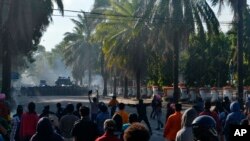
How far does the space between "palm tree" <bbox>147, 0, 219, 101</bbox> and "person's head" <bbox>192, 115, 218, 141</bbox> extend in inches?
1090

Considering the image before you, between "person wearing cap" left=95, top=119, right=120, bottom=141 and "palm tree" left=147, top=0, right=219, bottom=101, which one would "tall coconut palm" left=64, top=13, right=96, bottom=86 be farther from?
"person wearing cap" left=95, top=119, right=120, bottom=141

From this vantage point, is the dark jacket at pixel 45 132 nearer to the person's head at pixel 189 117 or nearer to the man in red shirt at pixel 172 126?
the person's head at pixel 189 117

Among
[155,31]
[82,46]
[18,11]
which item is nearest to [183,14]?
[155,31]

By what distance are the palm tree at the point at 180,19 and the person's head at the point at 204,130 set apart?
27.7 meters

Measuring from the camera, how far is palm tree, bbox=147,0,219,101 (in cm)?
3284

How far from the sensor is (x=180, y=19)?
3278 cm

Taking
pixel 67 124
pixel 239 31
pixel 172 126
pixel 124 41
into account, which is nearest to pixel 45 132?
pixel 172 126

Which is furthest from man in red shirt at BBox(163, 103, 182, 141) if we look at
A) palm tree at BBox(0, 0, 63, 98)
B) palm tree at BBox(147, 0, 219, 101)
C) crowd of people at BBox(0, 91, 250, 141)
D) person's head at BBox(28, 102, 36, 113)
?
palm tree at BBox(0, 0, 63, 98)

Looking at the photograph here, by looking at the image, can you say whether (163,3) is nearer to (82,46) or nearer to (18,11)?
(18,11)

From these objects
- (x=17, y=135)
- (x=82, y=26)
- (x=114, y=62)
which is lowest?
(x=17, y=135)

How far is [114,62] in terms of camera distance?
49.4 meters

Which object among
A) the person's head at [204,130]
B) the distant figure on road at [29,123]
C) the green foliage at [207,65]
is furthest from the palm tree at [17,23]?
the person's head at [204,130]

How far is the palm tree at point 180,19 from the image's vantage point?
32.8 metres

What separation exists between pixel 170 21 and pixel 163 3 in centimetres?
138
